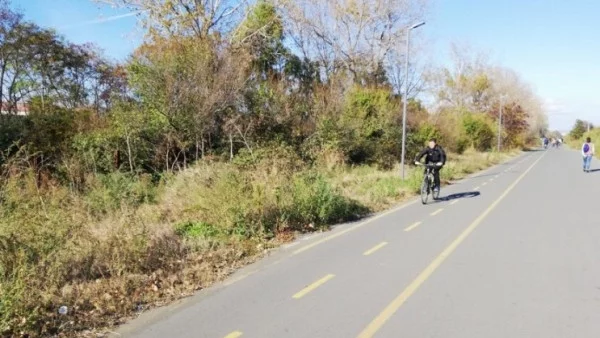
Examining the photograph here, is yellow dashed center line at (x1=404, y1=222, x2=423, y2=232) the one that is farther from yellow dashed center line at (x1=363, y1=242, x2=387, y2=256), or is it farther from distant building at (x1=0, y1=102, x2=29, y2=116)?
distant building at (x1=0, y1=102, x2=29, y2=116)

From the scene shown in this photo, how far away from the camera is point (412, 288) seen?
5.60 m

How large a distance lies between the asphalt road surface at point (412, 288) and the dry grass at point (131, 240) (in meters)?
0.49

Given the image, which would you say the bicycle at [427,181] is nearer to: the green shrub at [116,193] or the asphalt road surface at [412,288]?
the asphalt road surface at [412,288]

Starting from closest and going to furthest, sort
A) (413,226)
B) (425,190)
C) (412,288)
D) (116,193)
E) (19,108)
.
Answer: (412,288) → (413,226) → (116,193) → (425,190) → (19,108)

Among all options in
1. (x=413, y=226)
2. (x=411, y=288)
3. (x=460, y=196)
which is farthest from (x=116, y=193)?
(x=460, y=196)

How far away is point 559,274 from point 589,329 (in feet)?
6.33

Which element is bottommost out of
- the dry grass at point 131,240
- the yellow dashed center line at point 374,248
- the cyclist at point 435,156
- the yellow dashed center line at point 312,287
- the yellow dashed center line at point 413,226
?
the yellow dashed center line at point 413,226

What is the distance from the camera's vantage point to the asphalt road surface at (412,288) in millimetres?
4445

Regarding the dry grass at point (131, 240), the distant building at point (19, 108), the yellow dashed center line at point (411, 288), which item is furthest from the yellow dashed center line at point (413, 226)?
the distant building at point (19, 108)

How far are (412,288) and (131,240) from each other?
3.99 metres

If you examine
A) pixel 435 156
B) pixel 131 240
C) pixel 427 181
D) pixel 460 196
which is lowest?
pixel 460 196

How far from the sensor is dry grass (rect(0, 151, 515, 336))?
4.75m

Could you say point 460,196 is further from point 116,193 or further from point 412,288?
point 116,193

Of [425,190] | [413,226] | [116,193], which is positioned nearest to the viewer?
[413,226]
